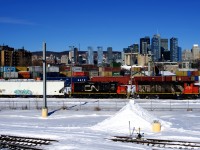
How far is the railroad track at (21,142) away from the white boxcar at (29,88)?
118ft

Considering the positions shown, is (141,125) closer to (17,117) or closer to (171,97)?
(17,117)

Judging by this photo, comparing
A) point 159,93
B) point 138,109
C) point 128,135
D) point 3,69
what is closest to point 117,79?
point 159,93

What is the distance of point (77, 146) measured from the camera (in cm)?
1808

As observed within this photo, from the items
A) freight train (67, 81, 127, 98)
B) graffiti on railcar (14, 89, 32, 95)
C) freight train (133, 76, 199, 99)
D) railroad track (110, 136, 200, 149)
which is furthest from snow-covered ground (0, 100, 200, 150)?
graffiti on railcar (14, 89, 32, 95)

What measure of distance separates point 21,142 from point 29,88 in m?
39.6

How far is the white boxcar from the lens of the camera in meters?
57.0

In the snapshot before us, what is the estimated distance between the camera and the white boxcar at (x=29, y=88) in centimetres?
5697

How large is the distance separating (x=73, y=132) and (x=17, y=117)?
10.5m

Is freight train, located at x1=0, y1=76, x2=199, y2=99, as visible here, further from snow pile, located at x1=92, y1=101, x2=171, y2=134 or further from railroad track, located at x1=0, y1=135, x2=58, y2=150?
railroad track, located at x1=0, y1=135, x2=58, y2=150

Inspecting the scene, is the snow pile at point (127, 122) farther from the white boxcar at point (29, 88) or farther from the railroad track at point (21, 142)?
the white boxcar at point (29, 88)

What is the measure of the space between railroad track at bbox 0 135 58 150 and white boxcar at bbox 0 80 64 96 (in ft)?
118

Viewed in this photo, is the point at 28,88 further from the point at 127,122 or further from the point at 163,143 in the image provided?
the point at 163,143

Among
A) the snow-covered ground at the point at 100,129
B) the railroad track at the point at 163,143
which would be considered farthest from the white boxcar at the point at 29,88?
the railroad track at the point at 163,143

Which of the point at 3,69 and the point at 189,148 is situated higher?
the point at 3,69
